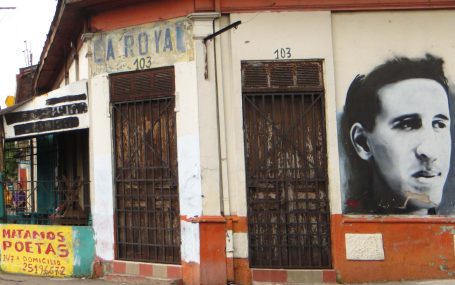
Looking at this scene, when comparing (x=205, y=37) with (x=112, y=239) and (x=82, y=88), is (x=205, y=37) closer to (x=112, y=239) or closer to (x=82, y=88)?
(x=82, y=88)

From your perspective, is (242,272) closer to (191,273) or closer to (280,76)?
(191,273)

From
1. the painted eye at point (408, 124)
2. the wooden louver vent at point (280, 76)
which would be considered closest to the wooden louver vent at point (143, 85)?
the wooden louver vent at point (280, 76)

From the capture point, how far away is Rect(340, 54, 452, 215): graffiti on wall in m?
7.56

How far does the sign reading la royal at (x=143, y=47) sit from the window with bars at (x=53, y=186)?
213 centimetres

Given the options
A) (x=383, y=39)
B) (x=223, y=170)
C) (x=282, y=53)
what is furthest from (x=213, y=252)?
(x=383, y=39)

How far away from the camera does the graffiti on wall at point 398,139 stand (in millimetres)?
7559

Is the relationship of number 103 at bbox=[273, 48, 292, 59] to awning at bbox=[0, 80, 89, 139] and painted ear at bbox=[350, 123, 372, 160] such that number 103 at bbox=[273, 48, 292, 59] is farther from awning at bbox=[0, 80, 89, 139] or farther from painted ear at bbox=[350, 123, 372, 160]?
awning at bbox=[0, 80, 89, 139]

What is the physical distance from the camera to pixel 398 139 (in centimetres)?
761

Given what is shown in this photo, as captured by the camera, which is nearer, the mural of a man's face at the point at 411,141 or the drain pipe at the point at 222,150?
the drain pipe at the point at 222,150

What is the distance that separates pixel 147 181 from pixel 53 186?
367cm

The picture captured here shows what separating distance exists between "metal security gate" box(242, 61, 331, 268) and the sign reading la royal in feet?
3.38

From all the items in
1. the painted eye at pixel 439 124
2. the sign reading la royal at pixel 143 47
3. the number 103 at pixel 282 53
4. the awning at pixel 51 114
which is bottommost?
the painted eye at pixel 439 124

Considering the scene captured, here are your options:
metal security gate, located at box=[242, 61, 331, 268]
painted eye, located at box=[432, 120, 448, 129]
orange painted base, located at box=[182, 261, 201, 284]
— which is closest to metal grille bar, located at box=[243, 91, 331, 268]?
metal security gate, located at box=[242, 61, 331, 268]

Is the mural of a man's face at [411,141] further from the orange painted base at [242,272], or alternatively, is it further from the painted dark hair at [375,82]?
Answer: the orange painted base at [242,272]
